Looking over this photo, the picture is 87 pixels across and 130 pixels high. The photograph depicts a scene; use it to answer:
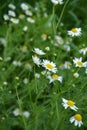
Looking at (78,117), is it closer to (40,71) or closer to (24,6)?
(40,71)

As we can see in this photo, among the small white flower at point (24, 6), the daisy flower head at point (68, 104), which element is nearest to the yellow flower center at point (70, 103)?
the daisy flower head at point (68, 104)

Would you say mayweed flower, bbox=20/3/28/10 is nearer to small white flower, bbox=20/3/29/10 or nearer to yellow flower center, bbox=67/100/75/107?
small white flower, bbox=20/3/29/10

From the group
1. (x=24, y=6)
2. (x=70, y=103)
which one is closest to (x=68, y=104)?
(x=70, y=103)

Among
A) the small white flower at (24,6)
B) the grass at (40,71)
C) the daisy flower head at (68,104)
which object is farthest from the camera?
the small white flower at (24,6)

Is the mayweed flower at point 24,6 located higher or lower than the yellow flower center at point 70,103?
higher

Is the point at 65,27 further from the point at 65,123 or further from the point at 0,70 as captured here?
the point at 65,123

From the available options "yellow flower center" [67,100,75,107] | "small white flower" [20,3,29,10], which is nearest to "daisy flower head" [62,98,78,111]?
"yellow flower center" [67,100,75,107]

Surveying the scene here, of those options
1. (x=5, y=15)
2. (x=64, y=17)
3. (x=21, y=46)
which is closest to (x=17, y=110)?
(x=21, y=46)

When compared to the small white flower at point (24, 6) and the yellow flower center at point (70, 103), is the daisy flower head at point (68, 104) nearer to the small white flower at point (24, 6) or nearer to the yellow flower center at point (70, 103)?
the yellow flower center at point (70, 103)
